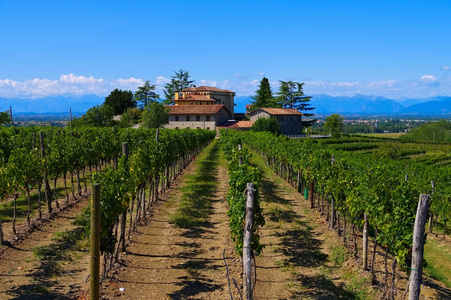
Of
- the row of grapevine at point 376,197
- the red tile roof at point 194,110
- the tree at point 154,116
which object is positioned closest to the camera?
the row of grapevine at point 376,197

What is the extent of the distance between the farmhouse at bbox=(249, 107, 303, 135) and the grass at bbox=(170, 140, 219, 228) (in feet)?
152

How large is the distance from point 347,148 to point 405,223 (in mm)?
52875

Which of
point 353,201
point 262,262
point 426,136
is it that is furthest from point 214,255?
point 426,136

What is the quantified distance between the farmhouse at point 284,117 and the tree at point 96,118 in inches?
1135

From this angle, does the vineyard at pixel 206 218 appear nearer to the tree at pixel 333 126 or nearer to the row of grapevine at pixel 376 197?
the row of grapevine at pixel 376 197

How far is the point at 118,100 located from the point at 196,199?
228ft

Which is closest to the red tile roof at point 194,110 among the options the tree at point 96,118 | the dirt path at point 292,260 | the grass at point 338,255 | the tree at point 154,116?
the tree at point 154,116

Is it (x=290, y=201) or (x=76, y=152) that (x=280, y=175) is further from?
(x=76, y=152)

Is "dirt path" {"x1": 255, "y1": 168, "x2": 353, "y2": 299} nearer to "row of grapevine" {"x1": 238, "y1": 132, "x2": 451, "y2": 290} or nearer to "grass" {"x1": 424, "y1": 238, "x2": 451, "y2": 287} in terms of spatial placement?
"row of grapevine" {"x1": 238, "y1": 132, "x2": 451, "y2": 290}

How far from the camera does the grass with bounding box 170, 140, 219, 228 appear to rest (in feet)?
47.2

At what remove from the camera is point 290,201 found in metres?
18.4

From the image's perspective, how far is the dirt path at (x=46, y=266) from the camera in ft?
27.4

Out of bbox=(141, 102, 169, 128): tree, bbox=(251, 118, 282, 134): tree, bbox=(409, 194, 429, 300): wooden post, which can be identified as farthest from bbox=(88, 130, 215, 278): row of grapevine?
bbox=(251, 118, 282, 134): tree

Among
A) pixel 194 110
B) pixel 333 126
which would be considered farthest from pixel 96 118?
pixel 333 126
